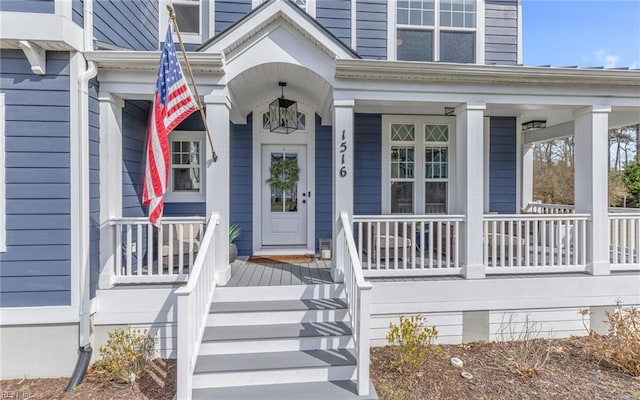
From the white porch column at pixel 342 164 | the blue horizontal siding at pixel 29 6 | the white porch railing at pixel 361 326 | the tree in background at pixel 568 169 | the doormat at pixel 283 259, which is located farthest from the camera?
the tree in background at pixel 568 169

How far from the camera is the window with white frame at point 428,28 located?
5.87 m

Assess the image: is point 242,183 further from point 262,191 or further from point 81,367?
point 81,367

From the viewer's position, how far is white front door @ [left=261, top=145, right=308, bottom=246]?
19.5 feet

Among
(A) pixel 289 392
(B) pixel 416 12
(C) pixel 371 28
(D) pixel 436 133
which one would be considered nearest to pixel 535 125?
(D) pixel 436 133

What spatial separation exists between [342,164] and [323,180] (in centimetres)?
191

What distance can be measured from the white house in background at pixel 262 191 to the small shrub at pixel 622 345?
16.6 inches

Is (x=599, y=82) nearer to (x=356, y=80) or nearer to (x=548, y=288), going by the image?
(x=548, y=288)

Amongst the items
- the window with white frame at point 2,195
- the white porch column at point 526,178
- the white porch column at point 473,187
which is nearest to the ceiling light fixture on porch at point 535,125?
the white porch column at point 526,178

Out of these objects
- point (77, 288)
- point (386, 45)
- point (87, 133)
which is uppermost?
point (386, 45)

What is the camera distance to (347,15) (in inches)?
228

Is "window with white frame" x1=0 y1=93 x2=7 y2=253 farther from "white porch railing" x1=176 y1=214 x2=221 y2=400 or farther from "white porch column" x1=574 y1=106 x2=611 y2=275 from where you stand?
"white porch column" x1=574 y1=106 x2=611 y2=275

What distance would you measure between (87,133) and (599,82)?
21.1ft

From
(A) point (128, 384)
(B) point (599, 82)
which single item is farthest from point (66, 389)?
(B) point (599, 82)

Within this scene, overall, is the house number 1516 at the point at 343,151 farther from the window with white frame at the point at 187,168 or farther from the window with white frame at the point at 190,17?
the window with white frame at the point at 190,17
